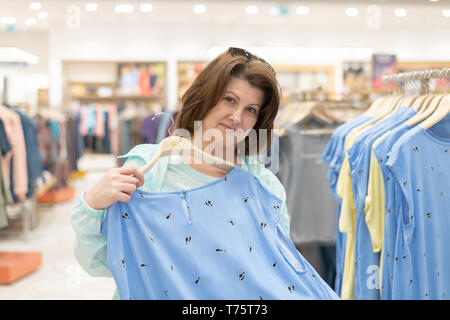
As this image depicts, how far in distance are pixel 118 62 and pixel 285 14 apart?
10.7 ft

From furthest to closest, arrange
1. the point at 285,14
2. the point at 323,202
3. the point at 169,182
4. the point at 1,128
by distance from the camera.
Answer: the point at 285,14 < the point at 1,128 < the point at 323,202 < the point at 169,182

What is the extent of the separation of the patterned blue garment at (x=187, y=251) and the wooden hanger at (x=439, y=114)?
0.79 metres

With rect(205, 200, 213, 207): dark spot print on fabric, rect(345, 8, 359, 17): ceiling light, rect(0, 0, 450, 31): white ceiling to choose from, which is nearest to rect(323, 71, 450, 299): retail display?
rect(205, 200, 213, 207): dark spot print on fabric

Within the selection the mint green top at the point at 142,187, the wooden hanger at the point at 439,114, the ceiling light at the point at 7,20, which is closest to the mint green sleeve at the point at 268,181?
the mint green top at the point at 142,187

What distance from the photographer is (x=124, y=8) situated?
7.39 metres

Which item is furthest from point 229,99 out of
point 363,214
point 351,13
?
point 351,13

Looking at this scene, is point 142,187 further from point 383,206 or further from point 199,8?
point 199,8

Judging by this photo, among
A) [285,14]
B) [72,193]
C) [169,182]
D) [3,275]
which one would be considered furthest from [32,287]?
[285,14]

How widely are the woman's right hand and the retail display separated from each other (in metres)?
0.88

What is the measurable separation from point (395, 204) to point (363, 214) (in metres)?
0.18

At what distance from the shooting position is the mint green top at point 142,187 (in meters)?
0.90

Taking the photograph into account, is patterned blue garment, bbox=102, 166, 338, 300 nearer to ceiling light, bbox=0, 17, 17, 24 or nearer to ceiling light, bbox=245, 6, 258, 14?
ceiling light, bbox=0, 17, 17, 24
